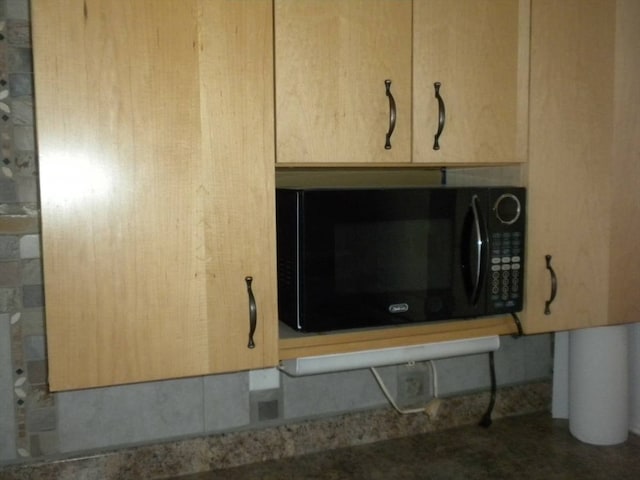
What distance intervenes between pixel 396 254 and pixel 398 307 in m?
0.11

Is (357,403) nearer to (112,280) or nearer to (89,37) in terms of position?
(112,280)

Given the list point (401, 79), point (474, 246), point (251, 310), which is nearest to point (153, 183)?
point (251, 310)

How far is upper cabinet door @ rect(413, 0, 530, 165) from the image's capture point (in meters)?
1.15

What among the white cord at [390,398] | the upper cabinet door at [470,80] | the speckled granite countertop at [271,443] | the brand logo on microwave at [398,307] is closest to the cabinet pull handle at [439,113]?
the upper cabinet door at [470,80]

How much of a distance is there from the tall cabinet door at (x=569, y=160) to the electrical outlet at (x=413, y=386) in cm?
41

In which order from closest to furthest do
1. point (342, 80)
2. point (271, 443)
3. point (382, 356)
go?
point (342, 80), point (382, 356), point (271, 443)

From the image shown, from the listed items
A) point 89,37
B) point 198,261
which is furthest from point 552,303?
point 89,37

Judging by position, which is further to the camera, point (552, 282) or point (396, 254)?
point (552, 282)

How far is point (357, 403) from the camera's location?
1.54 metres

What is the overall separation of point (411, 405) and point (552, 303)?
0.50m

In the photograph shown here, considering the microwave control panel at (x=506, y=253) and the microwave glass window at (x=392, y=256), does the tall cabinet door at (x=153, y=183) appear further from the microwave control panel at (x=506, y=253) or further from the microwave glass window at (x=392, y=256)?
the microwave control panel at (x=506, y=253)

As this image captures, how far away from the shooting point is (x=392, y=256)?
117cm

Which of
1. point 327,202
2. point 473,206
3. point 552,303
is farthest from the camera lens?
point 552,303

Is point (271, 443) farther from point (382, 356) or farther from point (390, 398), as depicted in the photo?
point (382, 356)
